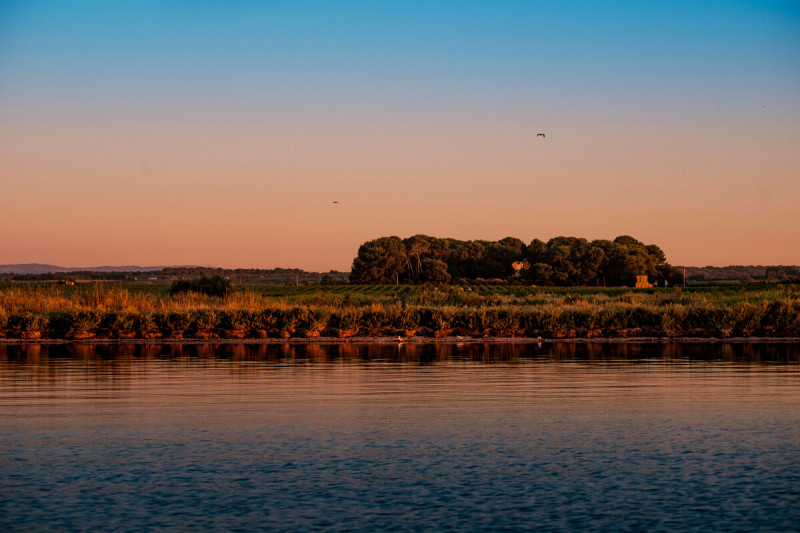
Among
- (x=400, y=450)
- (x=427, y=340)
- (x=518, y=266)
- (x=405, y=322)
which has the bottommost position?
(x=400, y=450)

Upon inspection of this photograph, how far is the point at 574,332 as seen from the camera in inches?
1361

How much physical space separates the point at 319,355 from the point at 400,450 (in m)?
15.4

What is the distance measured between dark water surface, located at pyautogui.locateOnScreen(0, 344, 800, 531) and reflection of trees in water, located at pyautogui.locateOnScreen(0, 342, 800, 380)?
117 centimetres

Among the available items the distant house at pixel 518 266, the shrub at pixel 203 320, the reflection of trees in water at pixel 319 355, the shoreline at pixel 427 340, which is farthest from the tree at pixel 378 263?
the reflection of trees in water at pixel 319 355

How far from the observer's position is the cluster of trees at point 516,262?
461ft

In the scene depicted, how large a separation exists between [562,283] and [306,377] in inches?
4906

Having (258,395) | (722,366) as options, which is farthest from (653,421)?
(722,366)

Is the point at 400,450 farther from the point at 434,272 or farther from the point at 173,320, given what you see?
the point at 434,272

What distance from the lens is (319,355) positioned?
1049 inches

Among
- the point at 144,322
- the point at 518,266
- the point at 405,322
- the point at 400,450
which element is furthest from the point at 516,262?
the point at 400,450

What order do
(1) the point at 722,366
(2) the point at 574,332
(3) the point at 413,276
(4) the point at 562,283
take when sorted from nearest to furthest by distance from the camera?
1. (1) the point at 722,366
2. (2) the point at 574,332
3. (4) the point at 562,283
4. (3) the point at 413,276

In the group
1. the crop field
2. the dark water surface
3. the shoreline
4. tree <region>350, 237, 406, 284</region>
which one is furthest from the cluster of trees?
the dark water surface

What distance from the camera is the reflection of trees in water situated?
22.1m

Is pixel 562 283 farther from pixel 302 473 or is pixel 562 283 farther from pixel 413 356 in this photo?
pixel 302 473
